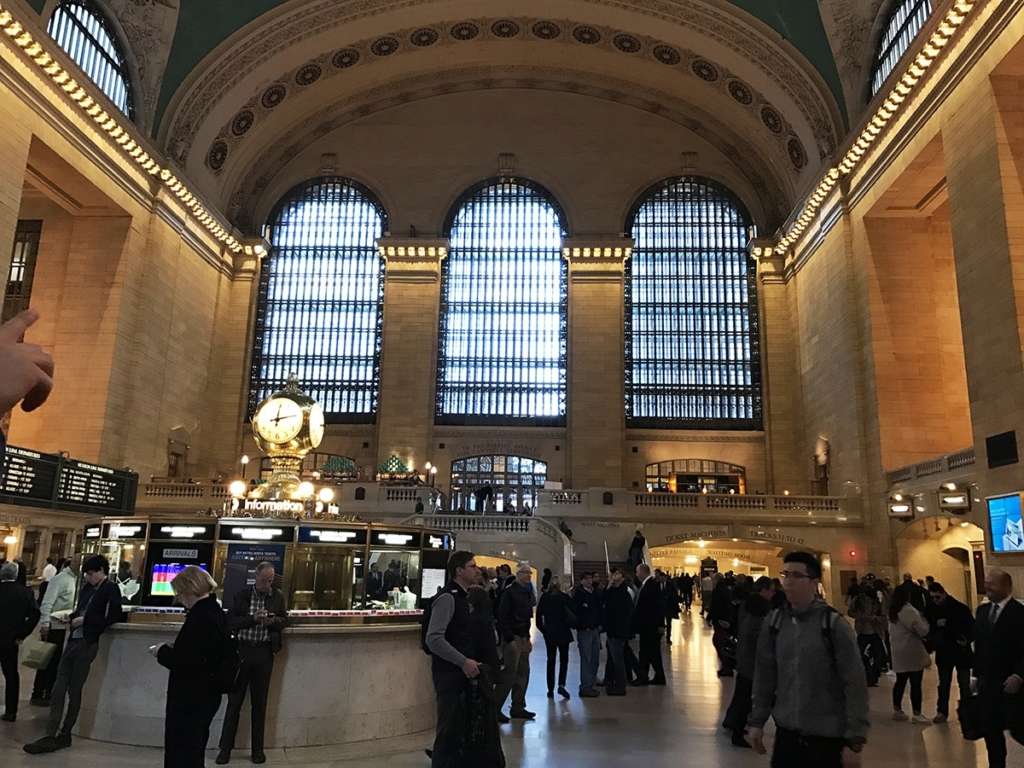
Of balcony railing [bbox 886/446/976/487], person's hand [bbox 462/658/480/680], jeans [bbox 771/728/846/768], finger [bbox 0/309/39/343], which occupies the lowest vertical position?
jeans [bbox 771/728/846/768]

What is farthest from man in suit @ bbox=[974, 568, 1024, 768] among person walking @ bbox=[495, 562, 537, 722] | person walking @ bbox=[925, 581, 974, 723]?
person walking @ bbox=[495, 562, 537, 722]

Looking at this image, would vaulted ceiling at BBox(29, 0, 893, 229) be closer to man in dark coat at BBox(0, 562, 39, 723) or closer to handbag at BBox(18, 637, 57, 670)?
man in dark coat at BBox(0, 562, 39, 723)

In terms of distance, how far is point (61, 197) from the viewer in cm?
2164

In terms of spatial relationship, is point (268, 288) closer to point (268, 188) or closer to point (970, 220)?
point (268, 188)

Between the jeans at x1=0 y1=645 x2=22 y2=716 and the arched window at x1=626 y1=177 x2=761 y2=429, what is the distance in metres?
23.1

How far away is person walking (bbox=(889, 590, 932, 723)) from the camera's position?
24.0ft

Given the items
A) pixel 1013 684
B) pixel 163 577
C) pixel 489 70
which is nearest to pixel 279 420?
pixel 163 577

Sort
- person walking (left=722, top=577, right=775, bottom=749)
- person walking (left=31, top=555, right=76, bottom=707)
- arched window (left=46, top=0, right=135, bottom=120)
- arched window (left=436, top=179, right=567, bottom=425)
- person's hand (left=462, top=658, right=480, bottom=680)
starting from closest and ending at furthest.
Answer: person's hand (left=462, top=658, right=480, bottom=680) < person walking (left=722, top=577, right=775, bottom=749) < person walking (left=31, top=555, right=76, bottom=707) < arched window (left=46, top=0, right=135, bottom=120) < arched window (left=436, top=179, right=567, bottom=425)

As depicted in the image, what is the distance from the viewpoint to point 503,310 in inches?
1167

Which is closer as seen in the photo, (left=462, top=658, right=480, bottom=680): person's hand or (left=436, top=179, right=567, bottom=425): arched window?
(left=462, top=658, right=480, bottom=680): person's hand

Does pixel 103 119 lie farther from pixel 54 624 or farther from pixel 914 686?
pixel 914 686

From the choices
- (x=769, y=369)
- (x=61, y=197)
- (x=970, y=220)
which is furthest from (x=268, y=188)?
(x=970, y=220)

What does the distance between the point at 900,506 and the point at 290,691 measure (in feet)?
55.3

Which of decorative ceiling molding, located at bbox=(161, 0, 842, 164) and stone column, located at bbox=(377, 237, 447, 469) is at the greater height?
decorative ceiling molding, located at bbox=(161, 0, 842, 164)
